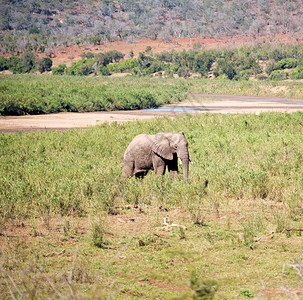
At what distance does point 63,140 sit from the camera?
55.7 ft

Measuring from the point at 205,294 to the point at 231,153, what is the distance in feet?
34.6

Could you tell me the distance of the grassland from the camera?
5465mm

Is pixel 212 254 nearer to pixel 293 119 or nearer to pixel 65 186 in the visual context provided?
pixel 65 186

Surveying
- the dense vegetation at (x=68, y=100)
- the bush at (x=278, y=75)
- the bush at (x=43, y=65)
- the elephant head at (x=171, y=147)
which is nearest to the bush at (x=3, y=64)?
the bush at (x=43, y=65)

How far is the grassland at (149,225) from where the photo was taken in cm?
546

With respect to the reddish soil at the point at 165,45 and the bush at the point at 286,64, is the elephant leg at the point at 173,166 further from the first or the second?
the reddish soil at the point at 165,45

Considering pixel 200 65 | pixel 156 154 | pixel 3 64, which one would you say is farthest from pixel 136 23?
pixel 156 154

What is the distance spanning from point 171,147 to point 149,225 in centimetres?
276

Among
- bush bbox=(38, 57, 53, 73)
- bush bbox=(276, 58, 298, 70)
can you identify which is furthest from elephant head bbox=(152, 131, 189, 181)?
bush bbox=(38, 57, 53, 73)

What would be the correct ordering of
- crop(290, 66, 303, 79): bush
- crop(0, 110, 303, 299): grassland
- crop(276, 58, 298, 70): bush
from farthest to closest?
crop(276, 58, 298, 70): bush < crop(290, 66, 303, 79): bush < crop(0, 110, 303, 299): grassland

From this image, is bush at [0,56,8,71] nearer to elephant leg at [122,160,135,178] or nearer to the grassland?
the grassland

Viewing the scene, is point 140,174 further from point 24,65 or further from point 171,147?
point 24,65

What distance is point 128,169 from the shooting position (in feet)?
36.7

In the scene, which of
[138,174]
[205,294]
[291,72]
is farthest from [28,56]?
[205,294]
